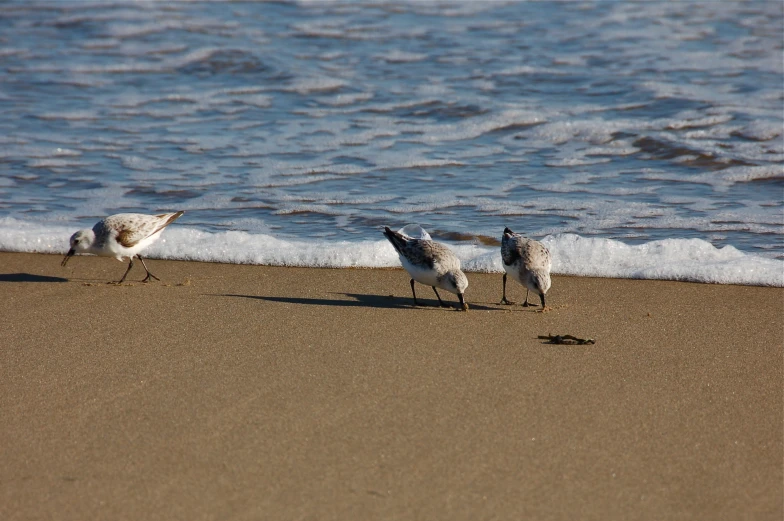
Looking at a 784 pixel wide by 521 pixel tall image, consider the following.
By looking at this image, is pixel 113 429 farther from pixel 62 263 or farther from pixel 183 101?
pixel 183 101

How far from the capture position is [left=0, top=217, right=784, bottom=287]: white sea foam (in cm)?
651

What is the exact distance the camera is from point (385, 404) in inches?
170

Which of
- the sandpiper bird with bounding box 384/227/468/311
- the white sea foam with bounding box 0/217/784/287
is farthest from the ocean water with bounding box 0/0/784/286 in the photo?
the sandpiper bird with bounding box 384/227/468/311

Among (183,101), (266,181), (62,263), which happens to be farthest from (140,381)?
(183,101)

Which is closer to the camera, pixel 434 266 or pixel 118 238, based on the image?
pixel 434 266

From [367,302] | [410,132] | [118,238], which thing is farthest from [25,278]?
[410,132]

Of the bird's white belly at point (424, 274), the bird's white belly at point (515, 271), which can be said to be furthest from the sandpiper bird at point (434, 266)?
the bird's white belly at point (515, 271)

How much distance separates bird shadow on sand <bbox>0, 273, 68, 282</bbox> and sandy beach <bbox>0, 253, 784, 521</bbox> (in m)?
0.13

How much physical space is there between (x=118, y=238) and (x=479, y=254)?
285cm

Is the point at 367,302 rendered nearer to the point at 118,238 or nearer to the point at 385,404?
the point at 385,404

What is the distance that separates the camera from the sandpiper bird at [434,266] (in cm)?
593

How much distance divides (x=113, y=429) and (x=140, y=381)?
57cm

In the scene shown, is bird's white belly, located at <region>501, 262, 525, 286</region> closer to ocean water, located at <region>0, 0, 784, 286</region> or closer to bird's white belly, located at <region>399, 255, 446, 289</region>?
bird's white belly, located at <region>399, 255, 446, 289</region>

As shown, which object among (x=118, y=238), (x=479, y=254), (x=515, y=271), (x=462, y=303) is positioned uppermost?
(x=118, y=238)
